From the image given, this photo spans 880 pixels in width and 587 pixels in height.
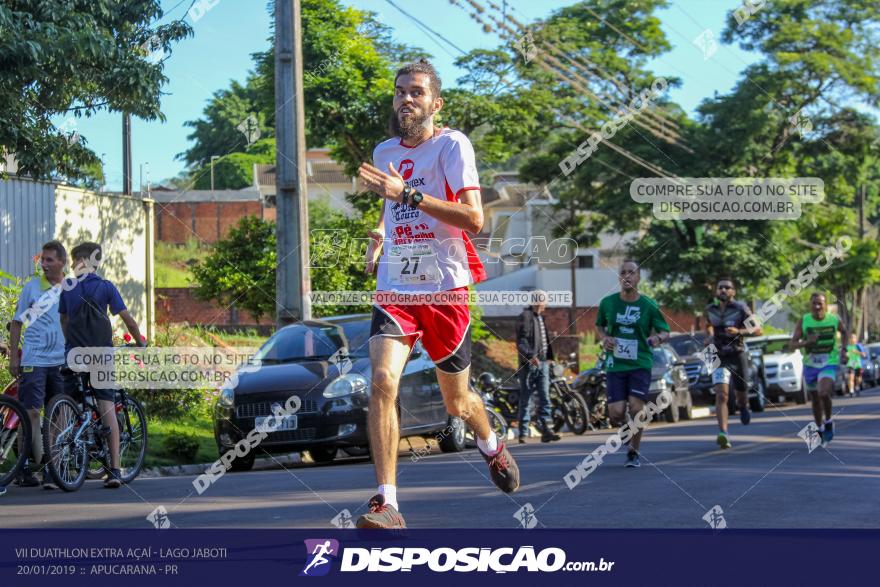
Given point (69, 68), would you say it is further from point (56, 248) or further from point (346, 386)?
point (346, 386)

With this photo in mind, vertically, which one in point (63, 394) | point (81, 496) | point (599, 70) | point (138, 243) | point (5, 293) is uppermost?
point (599, 70)

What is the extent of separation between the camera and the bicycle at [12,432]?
1008 centimetres

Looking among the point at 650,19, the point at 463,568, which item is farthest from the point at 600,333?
the point at 650,19

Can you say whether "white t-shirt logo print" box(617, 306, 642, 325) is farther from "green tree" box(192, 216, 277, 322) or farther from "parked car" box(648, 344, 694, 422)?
"green tree" box(192, 216, 277, 322)

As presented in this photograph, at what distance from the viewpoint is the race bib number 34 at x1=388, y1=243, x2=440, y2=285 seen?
624 centimetres

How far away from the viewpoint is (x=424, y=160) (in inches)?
248

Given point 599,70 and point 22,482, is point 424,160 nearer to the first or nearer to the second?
point 22,482

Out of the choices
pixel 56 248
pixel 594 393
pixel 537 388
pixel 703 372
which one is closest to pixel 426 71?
pixel 56 248

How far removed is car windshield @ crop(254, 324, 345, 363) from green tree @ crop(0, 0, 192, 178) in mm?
2934

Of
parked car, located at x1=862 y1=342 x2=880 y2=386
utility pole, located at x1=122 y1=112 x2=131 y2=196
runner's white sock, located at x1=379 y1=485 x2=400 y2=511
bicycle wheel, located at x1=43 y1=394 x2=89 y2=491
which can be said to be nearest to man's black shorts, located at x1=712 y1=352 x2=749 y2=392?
bicycle wheel, located at x1=43 y1=394 x2=89 y2=491

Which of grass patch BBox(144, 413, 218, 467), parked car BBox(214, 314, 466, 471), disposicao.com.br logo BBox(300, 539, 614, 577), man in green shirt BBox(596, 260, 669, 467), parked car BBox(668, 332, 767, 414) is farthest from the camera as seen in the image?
parked car BBox(668, 332, 767, 414)

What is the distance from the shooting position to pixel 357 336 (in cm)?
1430

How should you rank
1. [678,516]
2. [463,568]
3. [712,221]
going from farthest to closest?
[712,221], [678,516], [463,568]

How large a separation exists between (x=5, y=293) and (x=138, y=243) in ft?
26.3
